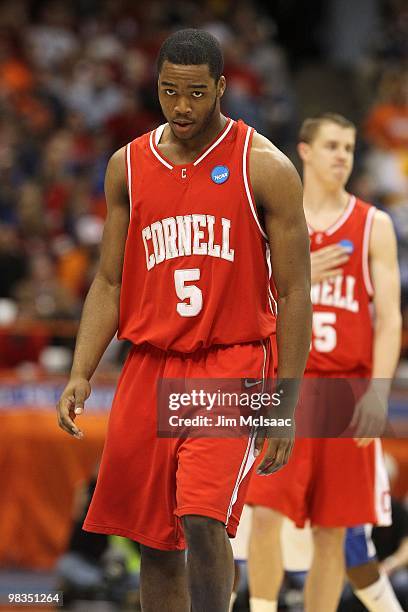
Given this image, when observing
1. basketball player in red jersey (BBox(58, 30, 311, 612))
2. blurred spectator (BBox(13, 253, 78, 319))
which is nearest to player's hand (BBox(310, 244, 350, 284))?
basketball player in red jersey (BBox(58, 30, 311, 612))

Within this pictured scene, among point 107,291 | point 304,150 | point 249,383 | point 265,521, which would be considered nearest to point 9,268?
point 304,150

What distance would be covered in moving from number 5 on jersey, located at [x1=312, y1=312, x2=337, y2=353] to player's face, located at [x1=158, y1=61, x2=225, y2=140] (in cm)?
167

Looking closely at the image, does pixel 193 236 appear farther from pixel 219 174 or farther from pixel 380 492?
pixel 380 492

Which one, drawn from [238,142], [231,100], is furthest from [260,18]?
[238,142]

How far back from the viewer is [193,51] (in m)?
4.37

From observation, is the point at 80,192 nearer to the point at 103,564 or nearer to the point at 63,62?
the point at 63,62

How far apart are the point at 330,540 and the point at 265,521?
0.34 metres

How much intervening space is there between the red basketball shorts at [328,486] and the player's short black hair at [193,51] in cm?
202

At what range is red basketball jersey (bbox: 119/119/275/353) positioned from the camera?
14.7 feet

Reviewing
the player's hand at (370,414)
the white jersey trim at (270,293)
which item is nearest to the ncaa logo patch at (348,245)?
the player's hand at (370,414)

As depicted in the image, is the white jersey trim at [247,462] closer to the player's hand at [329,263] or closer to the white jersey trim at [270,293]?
the white jersey trim at [270,293]

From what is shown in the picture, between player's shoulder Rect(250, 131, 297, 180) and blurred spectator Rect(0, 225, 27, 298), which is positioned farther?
blurred spectator Rect(0, 225, 27, 298)

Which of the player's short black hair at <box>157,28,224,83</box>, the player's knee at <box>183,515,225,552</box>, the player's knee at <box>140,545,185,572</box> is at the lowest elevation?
the player's knee at <box>140,545,185,572</box>

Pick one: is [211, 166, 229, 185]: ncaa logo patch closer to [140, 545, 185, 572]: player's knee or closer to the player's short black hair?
the player's short black hair
